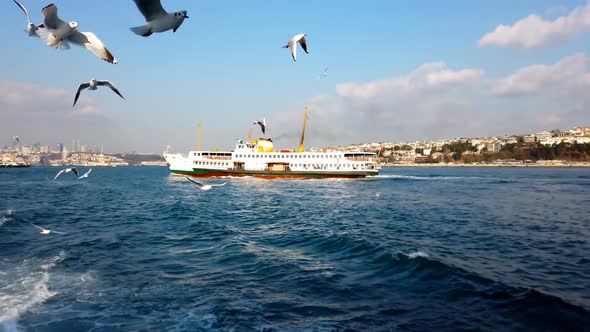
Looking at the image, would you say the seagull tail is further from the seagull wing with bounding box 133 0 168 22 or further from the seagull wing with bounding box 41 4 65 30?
the seagull wing with bounding box 41 4 65 30

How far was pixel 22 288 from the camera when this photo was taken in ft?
26.4

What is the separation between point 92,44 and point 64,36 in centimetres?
38

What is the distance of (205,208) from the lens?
75.3ft

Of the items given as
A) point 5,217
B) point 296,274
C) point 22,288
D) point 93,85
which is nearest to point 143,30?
point 93,85

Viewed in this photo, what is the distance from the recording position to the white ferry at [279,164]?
52622 mm

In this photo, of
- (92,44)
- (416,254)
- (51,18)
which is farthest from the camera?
(416,254)

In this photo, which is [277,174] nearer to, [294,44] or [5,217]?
[5,217]

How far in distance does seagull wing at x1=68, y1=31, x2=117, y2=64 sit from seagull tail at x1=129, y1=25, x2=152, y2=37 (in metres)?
0.91

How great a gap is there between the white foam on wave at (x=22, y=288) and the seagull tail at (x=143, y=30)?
211 inches

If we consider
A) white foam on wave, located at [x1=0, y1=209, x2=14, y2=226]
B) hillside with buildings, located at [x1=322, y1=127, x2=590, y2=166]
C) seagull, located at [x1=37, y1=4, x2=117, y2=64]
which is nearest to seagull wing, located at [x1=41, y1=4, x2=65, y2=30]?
seagull, located at [x1=37, y1=4, x2=117, y2=64]

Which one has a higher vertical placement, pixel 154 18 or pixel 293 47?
pixel 293 47

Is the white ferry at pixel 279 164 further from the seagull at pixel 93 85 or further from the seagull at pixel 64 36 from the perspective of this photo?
the seagull at pixel 64 36

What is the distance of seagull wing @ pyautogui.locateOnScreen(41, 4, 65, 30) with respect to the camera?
5.08 meters

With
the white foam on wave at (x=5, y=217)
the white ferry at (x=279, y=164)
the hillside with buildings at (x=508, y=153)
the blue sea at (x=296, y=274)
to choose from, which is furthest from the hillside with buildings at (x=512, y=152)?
the white foam on wave at (x=5, y=217)
